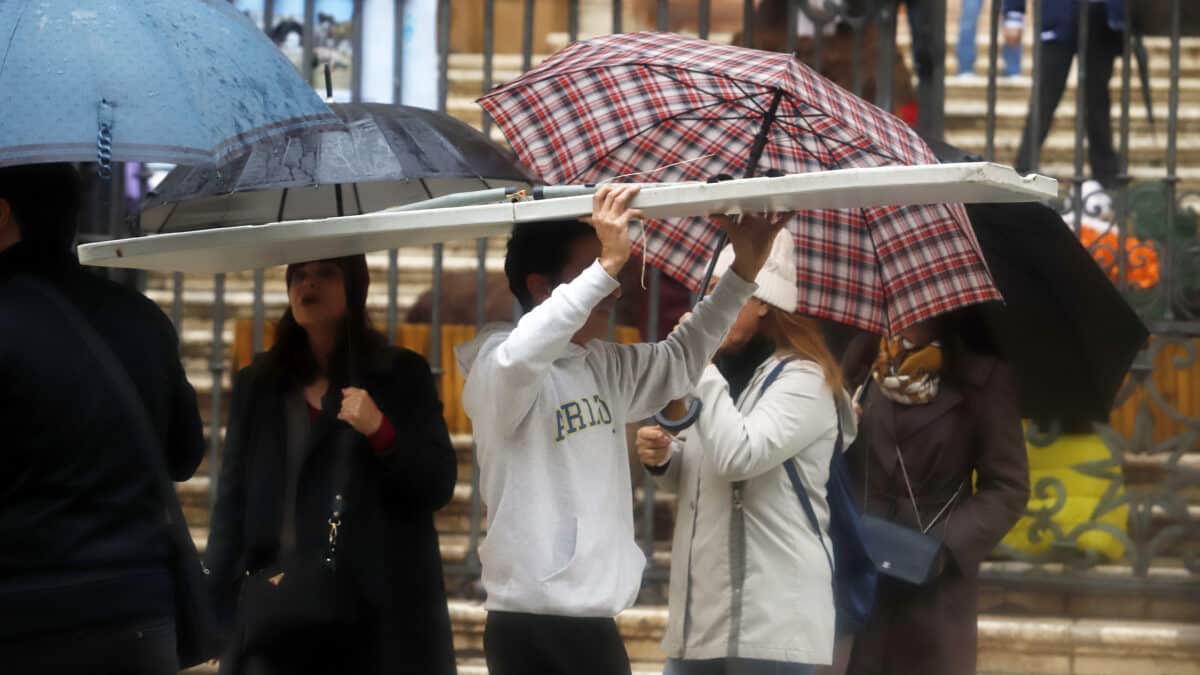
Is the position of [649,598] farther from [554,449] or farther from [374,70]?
[554,449]

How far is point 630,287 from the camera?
23.2ft

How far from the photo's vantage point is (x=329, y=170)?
4363 millimetres

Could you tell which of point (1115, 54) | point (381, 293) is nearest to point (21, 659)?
point (381, 293)

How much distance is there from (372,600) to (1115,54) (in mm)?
5101

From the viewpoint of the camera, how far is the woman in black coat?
14.4ft

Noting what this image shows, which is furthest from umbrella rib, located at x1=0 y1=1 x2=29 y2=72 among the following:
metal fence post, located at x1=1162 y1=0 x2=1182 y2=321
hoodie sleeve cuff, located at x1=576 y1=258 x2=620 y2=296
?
metal fence post, located at x1=1162 y1=0 x2=1182 y2=321

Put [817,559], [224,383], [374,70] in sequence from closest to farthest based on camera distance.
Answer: [817,559]
[374,70]
[224,383]

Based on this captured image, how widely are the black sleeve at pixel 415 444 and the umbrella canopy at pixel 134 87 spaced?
39.6 inches

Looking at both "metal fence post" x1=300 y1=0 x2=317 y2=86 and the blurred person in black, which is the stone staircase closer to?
"metal fence post" x1=300 y1=0 x2=317 y2=86

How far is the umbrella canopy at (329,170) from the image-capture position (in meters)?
4.36

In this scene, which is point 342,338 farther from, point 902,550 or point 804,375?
point 902,550

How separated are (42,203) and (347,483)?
1103mm

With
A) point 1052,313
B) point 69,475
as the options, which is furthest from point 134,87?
point 1052,313

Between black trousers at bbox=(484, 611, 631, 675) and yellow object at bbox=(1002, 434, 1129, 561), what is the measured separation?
2923mm
